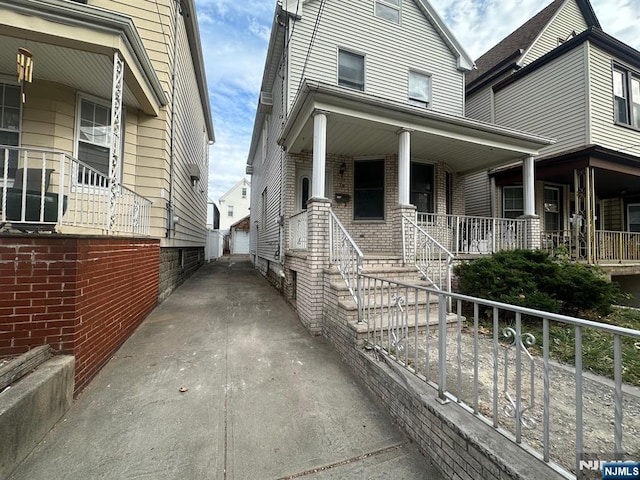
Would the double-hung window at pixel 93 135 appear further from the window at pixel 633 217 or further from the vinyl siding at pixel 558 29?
the window at pixel 633 217

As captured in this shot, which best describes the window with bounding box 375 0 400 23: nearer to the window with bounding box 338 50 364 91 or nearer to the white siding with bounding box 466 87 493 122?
the window with bounding box 338 50 364 91

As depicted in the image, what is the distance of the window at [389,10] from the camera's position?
817 centimetres

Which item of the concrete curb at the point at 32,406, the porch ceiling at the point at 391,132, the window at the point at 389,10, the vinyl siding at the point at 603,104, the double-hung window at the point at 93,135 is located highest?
the window at the point at 389,10

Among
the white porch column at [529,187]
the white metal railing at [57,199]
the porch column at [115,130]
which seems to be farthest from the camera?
the white porch column at [529,187]

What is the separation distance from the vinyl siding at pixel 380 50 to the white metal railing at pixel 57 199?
466cm

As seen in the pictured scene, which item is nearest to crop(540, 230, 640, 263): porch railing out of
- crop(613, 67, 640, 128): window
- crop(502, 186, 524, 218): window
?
crop(502, 186, 524, 218): window

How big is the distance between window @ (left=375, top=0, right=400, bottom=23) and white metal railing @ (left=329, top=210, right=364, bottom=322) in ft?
23.8

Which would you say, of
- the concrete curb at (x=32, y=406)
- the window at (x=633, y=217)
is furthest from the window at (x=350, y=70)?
the window at (x=633, y=217)

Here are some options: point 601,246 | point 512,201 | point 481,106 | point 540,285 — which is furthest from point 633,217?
point 540,285

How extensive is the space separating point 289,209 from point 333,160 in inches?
70.3

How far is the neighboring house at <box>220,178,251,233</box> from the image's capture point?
34062 millimetres

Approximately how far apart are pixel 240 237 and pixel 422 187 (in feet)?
72.5

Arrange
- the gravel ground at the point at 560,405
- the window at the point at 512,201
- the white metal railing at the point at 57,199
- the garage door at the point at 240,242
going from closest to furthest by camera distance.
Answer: the gravel ground at the point at 560,405 → the white metal railing at the point at 57,199 → the window at the point at 512,201 → the garage door at the point at 240,242

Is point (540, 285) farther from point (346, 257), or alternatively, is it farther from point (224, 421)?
point (224, 421)
